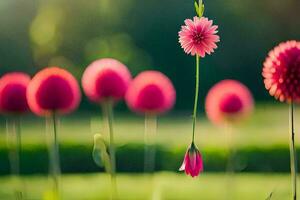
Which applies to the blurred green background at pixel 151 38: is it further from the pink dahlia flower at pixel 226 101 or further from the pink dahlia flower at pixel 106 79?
the pink dahlia flower at pixel 106 79

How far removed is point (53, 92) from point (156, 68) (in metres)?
4.31

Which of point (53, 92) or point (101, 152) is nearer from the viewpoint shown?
point (101, 152)

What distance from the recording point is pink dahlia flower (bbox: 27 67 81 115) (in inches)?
49.0

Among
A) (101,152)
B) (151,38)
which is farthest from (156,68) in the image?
(101,152)

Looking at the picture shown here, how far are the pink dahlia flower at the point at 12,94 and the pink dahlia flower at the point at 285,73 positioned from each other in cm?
53

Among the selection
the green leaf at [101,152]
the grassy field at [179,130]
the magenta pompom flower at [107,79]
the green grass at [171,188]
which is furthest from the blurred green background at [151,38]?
the green leaf at [101,152]

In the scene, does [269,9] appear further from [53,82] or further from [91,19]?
[53,82]

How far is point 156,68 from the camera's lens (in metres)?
5.54

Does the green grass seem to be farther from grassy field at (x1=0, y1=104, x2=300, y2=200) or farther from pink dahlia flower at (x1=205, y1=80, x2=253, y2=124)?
pink dahlia flower at (x1=205, y1=80, x2=253, y2=124)

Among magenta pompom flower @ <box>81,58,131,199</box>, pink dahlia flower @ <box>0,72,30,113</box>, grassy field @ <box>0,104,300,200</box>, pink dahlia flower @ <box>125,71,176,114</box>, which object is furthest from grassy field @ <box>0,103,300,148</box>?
magenta pompom flower @ <box>81,58,131,199</box>

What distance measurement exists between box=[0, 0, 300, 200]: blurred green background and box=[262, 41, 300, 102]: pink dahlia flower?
167 cm

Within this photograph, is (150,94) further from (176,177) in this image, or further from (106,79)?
(176,177)

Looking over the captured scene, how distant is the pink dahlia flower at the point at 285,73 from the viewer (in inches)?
41.0

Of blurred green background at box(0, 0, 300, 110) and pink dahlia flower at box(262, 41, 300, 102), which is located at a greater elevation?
blurred green background at box(0, 0, 300, 110)
